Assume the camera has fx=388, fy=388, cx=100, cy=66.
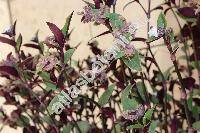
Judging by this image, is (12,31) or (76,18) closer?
(12,31)

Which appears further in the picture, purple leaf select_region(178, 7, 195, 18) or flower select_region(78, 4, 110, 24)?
purple leaf select_region(178, 7, 195, 18)

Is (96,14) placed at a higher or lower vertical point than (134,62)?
higher

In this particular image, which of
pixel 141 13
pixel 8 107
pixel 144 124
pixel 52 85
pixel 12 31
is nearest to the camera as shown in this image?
pixel 144 124

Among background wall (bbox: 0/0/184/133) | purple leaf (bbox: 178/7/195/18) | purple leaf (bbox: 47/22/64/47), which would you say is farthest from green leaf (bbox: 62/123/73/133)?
background wall (bbox: 0/0/184/133)

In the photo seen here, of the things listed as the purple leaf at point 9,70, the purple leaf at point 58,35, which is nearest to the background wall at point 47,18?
the purple leaf at point 9,70

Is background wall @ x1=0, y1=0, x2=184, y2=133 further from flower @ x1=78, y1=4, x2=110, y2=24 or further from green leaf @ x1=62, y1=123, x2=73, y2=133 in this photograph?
flower @ x1=78, y1=4, x2=110, y2=24

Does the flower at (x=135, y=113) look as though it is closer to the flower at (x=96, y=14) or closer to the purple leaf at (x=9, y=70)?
the flower at (x=96, y=14)

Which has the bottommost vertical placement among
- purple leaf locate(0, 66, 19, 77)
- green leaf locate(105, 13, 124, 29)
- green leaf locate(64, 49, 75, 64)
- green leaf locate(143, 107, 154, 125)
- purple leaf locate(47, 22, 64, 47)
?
green leaf locate(143, 107, 154, 125)

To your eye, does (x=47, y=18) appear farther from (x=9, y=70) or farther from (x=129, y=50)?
(x=129, y=50)

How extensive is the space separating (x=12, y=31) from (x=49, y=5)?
78cm

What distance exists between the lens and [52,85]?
0.90 meters

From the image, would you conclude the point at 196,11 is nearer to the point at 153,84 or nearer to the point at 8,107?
the point at 153,84

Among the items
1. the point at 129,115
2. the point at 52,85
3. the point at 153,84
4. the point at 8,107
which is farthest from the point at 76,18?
the point at 129,115

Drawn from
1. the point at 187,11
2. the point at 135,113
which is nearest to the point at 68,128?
the point at 135,113
